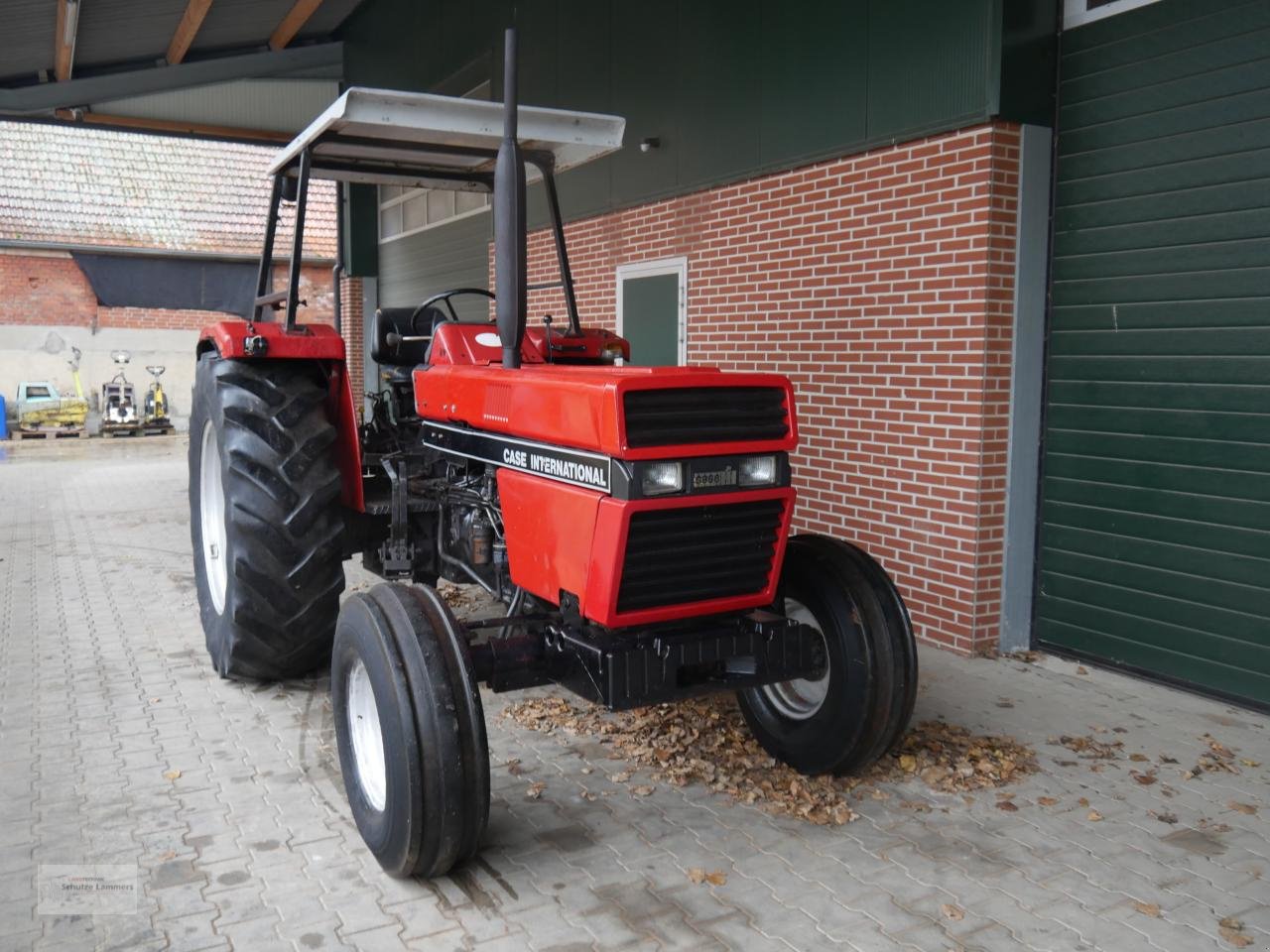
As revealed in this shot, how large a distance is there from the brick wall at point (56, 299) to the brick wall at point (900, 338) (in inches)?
499

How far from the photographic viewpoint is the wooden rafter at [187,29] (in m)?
9.56

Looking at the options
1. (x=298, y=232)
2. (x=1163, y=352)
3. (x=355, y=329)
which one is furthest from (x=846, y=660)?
(x=355, y=329)

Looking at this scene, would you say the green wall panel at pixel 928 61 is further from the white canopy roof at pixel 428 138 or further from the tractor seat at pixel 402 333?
the tractor seat at pixel 402 333

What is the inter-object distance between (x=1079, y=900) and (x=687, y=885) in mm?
1040

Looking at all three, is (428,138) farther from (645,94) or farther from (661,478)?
(645,94)

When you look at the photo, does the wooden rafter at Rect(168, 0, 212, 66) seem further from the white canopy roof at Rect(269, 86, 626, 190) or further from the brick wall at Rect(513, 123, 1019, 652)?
the white canopy roof at Rect(269, 86, 626, 190)

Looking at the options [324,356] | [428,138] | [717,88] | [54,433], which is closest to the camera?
[428,138]

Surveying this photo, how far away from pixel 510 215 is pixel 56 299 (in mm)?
17409

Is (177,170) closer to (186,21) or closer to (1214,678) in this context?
(186,21)

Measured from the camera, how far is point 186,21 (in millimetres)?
10094

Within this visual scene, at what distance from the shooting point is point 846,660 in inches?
132

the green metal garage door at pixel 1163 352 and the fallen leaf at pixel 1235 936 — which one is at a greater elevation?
the green metal garage door at pixel 1163 352

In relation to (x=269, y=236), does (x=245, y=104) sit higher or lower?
higher

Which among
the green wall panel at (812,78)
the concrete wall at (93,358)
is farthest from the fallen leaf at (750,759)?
the concrete wall at (93,358)
